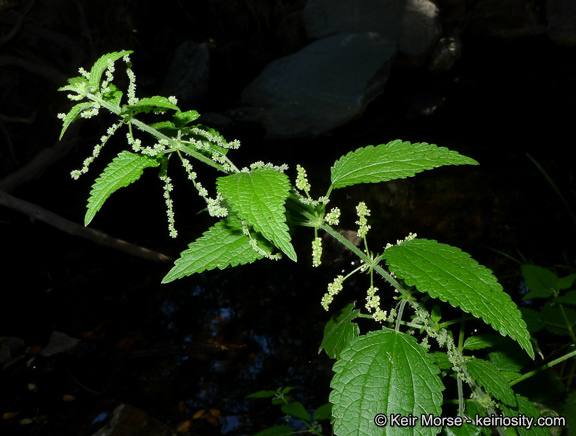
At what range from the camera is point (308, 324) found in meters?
4.19

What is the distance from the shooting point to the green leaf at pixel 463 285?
945mm

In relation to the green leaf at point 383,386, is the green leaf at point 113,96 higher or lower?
higher

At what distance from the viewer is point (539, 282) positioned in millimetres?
2348

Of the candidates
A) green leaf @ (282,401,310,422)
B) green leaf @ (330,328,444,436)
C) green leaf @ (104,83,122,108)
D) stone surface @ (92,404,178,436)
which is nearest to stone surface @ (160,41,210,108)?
stone surface @ (92,404,178,436)

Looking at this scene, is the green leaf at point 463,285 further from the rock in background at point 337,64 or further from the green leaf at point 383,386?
the rock in background at point 337,64

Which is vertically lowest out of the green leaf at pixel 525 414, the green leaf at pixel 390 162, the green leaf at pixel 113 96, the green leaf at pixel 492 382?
the green leaf at pixel 525 414

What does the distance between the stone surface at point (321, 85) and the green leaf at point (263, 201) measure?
7.60 metres

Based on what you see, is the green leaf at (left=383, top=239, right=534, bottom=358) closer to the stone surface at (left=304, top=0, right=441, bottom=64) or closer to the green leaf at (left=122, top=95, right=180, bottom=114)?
the green leaf at (left=122, top=95, right=180, bottom=114)

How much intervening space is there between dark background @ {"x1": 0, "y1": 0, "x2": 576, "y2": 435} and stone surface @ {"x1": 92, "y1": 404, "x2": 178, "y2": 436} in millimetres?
368

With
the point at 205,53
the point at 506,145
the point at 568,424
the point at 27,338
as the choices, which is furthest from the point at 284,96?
the point at 568,424

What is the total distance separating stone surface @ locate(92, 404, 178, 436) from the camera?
291 cm

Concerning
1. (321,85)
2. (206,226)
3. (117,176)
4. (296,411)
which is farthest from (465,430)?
(321,85)

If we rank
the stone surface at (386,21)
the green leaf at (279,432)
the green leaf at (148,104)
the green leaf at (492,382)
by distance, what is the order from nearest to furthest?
the green leaf at (148,104), the green leaf at (492,382), the green leaf at (279,432), the stone surface at (386,21)

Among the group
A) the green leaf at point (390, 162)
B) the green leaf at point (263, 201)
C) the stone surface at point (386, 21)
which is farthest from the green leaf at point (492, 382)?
the stone surface at point (386, 21)
